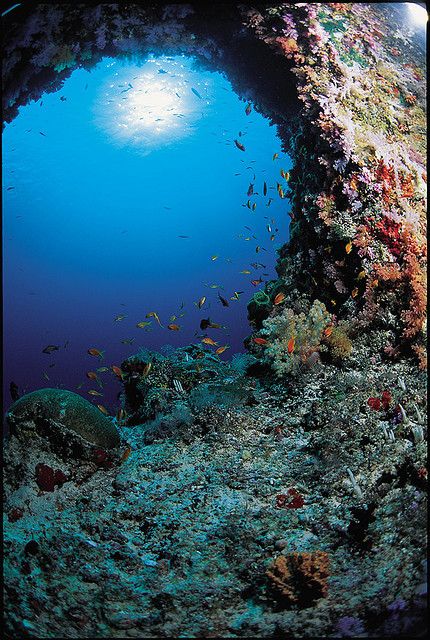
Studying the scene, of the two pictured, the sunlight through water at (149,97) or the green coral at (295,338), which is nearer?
the green coral at (295,338)

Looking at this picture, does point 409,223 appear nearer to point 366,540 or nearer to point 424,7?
point 424,7

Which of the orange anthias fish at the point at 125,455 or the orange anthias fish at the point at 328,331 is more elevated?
the orange anthias fish at the point at 328,331

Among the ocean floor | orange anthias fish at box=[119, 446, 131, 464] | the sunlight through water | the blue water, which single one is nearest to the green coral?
the ocean floor

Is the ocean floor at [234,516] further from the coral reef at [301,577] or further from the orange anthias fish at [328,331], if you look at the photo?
the orange anthias fish at [328,331]

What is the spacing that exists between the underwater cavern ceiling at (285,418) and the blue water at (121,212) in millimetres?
14372

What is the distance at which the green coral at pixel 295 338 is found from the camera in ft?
22.8

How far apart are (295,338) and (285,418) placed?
1681 mm

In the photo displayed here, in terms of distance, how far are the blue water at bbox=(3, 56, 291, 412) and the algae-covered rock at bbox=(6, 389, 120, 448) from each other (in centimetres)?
1748

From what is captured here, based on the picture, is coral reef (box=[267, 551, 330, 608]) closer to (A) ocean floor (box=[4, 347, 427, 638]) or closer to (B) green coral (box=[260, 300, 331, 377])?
(A) ocean floor (box=[4, 347, 427, 638])

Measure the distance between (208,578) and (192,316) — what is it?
298ft

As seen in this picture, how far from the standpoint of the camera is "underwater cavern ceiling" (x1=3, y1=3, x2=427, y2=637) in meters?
3.62

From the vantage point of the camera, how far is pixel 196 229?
97125mm

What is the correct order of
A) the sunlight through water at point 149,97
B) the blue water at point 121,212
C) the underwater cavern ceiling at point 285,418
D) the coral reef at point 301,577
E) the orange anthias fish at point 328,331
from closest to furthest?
the coral reef at point 301,577 < the underwater cavern ceiling at point 285,418 < the orange anthias fish at point 328,331 < the sunlight through water at point 149,97 < the blue water at point 121,212

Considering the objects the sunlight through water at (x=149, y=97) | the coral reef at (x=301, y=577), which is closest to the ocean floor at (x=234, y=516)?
the coral reef at (x=301, y=577)
